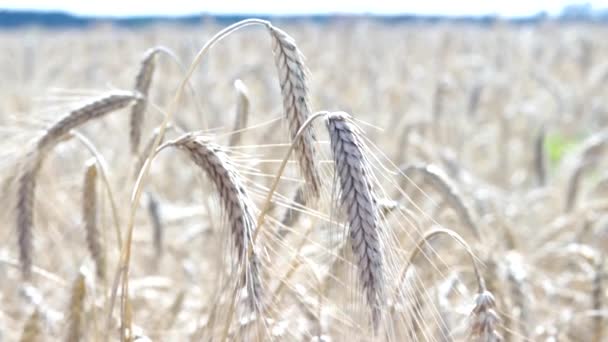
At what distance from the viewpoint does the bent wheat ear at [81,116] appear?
4.94ft

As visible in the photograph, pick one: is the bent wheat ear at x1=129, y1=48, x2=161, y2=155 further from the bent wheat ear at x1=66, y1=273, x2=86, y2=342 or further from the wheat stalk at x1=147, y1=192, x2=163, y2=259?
the wheat stalk at x1=147, y1=192, x2=163, y2=259

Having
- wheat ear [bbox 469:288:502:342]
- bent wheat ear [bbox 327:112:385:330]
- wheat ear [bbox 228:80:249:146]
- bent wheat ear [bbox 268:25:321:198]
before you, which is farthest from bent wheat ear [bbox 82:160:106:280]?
wheat ear [bbox 469:288:502:342]

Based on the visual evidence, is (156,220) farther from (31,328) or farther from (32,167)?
(32,167)

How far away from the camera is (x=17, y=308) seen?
8.18ft

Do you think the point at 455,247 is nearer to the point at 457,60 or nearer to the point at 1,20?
the point at 457,60

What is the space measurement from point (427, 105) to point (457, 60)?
3.54 metres

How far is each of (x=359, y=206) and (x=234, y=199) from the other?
212 mm

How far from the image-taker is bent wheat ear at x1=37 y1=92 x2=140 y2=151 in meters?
1.50

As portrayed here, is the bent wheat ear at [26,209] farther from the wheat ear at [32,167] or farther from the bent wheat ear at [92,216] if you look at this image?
the bent wheat ear at [92,216]

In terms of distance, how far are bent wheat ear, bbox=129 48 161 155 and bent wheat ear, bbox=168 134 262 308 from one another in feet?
1.60

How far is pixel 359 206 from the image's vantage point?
1.05 m

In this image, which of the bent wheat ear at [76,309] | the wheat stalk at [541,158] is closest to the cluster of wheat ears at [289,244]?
the bent wheat ear at [76,309]

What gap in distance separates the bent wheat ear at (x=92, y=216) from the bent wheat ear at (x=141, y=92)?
0.18 metres

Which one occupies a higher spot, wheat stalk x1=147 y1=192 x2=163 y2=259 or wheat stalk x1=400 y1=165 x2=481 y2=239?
wheat stalk x1=400 y1=165 x2=481 y2=239
